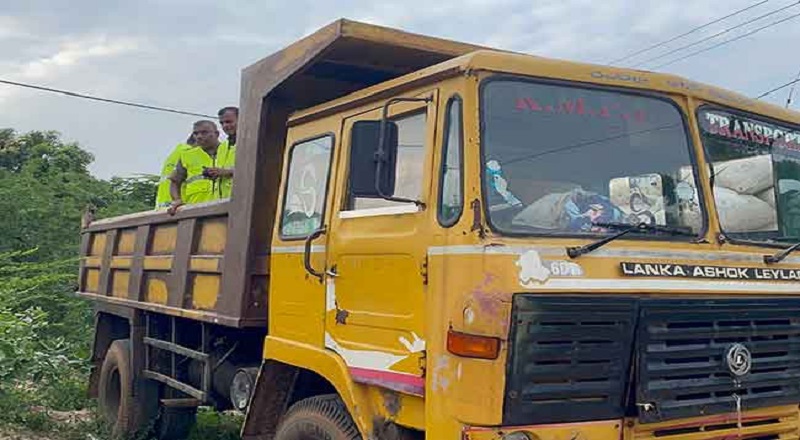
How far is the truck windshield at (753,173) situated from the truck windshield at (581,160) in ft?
0.63

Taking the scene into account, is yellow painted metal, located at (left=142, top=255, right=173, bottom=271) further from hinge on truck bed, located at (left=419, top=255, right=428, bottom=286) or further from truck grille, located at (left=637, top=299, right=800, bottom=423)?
truck grille, located at (left=637, top=299, right=800, bottom=423)

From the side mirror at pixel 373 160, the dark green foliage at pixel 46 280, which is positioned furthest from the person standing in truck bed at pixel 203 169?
the side mirror at pixel 373 160

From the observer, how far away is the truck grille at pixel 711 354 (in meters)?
3.30

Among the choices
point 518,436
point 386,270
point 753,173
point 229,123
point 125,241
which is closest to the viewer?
point 518,436

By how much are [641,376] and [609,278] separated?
0.40 meters

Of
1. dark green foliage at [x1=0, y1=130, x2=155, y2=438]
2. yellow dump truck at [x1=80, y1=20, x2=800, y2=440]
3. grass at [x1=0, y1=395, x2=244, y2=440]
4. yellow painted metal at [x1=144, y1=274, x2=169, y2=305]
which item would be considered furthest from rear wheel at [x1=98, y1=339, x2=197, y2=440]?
yellow dump truck at [x1=80, y1=20, x2=800, y2=440]

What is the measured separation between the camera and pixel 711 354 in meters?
3.43

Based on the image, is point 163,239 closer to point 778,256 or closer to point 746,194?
point 746,194

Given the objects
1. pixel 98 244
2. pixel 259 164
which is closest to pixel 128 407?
pixel 98 244

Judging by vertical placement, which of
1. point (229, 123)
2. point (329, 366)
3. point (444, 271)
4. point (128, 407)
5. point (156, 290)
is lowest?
point (128, 407)

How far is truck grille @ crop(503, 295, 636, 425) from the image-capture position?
3084 mm

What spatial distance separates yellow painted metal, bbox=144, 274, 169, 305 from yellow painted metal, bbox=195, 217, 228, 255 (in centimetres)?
67

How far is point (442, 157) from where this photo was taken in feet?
11.3

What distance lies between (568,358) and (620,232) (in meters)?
0.56
